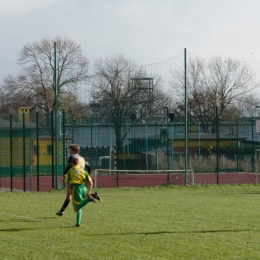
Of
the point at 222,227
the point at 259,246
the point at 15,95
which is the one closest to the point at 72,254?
the point at 259,246

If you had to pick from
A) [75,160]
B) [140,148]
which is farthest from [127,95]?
[75,160]

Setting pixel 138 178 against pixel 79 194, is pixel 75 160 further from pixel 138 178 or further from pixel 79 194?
pixel 138 178

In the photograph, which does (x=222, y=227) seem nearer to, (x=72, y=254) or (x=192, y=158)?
(x=72, y=254)

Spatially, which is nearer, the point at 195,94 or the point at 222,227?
the point at 222,227

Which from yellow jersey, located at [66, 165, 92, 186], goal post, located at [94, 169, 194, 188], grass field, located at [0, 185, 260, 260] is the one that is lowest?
grass field, located at [0, 185, 260, 260]

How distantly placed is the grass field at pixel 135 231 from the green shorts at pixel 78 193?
0.50 m

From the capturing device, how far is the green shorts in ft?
40.5

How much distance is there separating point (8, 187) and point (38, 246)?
64.5 feet

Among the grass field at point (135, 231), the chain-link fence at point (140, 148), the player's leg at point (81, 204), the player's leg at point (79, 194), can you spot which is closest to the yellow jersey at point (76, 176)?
the player's leg at point (79, 194)

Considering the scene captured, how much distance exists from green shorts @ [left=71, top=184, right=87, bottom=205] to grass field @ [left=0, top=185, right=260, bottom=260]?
500 mm

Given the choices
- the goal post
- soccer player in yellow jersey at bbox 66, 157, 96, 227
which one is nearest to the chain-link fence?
the goal post

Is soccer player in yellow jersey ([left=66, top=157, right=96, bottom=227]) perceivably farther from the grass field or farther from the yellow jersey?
the grass field

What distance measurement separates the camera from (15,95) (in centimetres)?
5744

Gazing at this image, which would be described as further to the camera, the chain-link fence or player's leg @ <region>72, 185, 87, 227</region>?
the chain-link fence
